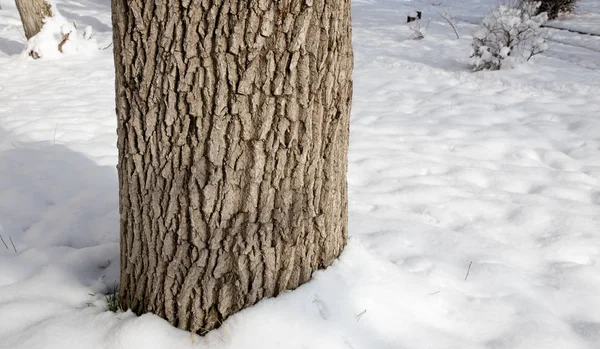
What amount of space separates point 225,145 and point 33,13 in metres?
6.81

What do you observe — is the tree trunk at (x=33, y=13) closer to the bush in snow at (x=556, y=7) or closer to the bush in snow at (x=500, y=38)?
the bush in snow at (x=500, y=38)

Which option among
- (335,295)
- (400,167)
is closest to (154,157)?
(335,295)

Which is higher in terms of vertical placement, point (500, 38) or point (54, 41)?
point (500, 38)

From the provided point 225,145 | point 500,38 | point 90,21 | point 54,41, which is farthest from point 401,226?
point 90,21

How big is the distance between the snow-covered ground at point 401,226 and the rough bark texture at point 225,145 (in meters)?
0.14

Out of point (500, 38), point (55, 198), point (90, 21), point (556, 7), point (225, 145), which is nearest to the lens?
point (225, 145)

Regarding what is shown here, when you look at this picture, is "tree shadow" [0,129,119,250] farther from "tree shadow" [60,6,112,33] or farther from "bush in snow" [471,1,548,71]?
"tree shadow" [60,6,112,33]

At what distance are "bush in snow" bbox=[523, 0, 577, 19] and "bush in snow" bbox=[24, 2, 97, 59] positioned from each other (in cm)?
905

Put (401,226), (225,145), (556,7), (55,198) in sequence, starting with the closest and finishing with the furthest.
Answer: (225,145), (401,226), (55,198), (556,7)

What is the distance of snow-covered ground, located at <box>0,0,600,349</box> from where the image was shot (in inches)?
64.3

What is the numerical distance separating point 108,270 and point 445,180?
7.41ft

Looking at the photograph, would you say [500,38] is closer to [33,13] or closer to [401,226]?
[401,226]

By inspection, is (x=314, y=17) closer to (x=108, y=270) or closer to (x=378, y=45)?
(x=108, y=270)

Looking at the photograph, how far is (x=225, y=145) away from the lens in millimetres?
1448
